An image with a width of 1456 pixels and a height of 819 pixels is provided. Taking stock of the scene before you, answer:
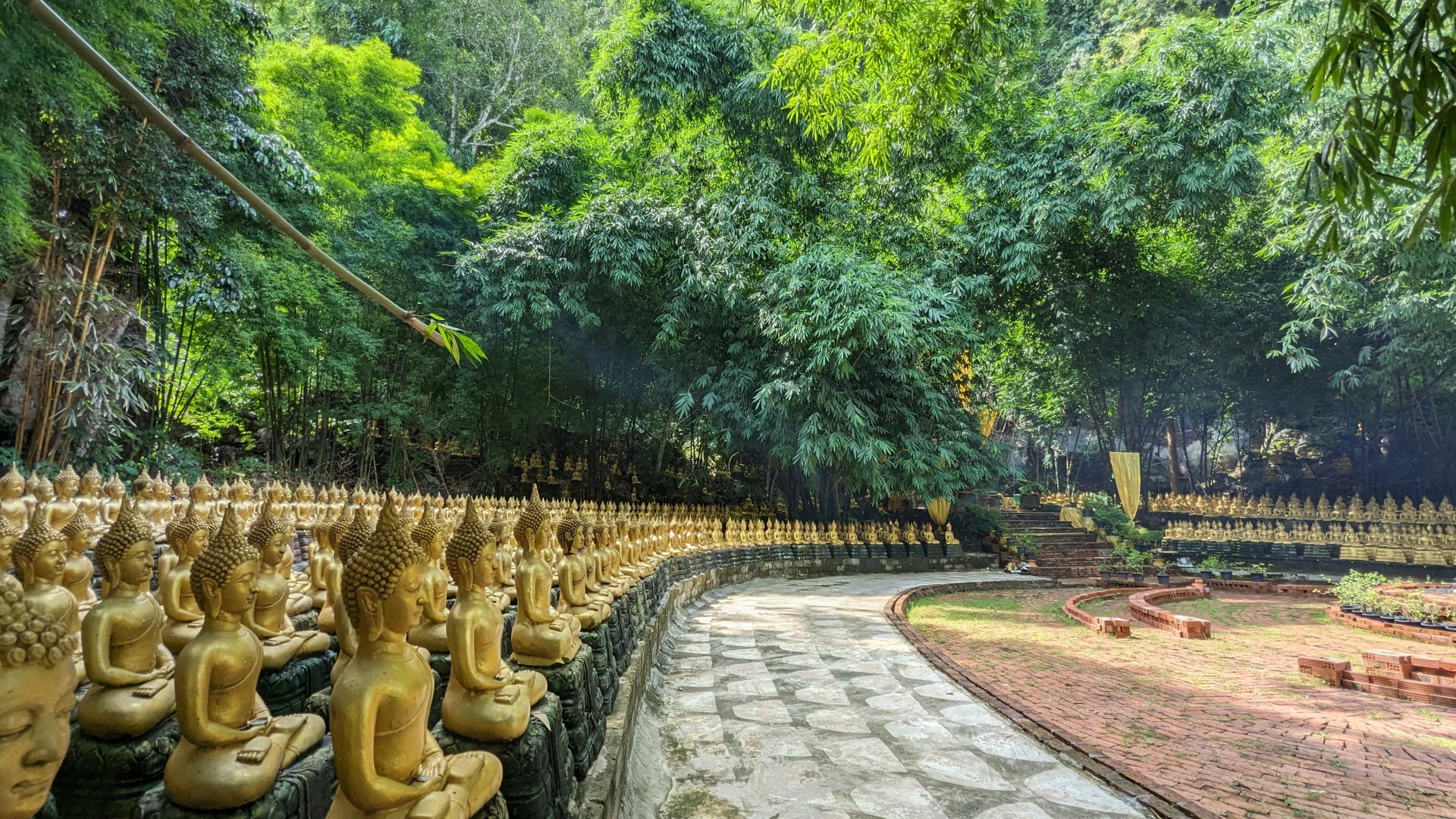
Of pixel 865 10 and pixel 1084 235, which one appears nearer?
pixel 865 10

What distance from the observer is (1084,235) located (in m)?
16.5

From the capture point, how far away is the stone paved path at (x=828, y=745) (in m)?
3.01

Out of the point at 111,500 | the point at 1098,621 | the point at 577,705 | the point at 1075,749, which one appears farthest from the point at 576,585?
the point at 1098,621

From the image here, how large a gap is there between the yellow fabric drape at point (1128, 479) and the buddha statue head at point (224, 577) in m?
21.2

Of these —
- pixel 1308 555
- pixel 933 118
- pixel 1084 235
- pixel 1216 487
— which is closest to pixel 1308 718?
pixel 933 118

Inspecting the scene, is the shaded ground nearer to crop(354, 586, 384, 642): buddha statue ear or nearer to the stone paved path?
the stone paved path

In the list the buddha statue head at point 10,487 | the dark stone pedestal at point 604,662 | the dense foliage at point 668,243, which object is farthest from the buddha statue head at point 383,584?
the dense foliage at point 668,243

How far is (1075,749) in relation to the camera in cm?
363

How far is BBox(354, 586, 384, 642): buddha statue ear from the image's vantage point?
1.47 meters

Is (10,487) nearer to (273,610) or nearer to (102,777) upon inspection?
(273,610)

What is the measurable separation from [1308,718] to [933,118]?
15.9ft

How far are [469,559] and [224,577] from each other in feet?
2.17

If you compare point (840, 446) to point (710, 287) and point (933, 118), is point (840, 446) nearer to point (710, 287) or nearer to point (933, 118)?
point (710, 287)

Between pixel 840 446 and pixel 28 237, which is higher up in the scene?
pixel 28 237
